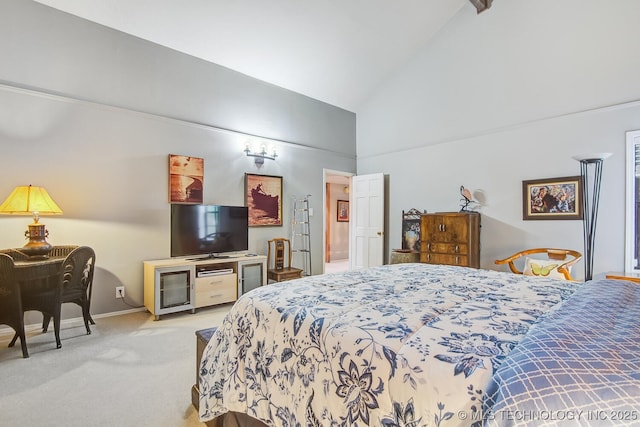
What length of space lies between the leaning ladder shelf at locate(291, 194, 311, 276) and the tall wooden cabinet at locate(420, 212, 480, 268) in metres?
1.97

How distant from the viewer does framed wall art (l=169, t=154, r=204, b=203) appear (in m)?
3.93

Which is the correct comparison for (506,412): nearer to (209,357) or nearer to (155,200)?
(209,357)

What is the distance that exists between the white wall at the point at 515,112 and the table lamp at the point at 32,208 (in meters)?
4.79

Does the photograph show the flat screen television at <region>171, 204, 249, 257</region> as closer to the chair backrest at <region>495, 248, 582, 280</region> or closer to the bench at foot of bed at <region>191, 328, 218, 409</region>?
the bench at foot of bed at <region>191, 328, 218, 409</region>

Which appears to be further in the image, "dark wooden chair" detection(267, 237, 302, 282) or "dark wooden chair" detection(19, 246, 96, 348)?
"dark wooden chair" detection(267, 237, 302, 282)

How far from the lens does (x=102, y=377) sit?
2176mm

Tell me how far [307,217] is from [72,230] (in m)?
3.26

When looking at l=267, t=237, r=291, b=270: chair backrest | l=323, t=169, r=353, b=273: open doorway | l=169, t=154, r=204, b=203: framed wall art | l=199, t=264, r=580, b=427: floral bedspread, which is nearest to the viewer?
l=199, t=264, r=580, b=427: floral bedspread

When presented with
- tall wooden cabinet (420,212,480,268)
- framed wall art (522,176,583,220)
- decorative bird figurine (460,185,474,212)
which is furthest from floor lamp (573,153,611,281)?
decorative bird figurine (460,185,474,212)

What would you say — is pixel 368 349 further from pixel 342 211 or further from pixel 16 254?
pixel 342 211

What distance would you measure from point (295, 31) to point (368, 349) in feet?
14.1

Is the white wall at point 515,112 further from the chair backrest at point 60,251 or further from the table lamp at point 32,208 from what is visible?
the table lamp at point 32,208

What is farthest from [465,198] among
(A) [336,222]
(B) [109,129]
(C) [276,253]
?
(B) [109,129]

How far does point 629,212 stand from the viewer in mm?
3336
